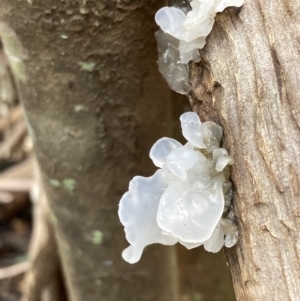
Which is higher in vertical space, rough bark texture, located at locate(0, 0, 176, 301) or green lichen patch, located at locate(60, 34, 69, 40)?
green lichen patch, located at locate(60, 34, 69, 40)

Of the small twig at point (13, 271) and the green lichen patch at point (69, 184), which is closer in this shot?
the green lichen patch at point (69, 184)

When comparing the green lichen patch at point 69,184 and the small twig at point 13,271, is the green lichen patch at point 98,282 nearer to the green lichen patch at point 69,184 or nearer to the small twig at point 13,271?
the green lichen patch at point 69,184

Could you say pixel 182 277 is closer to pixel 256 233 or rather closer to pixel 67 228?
pixel 67 228

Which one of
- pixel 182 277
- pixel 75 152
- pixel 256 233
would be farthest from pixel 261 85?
pixel 182 277

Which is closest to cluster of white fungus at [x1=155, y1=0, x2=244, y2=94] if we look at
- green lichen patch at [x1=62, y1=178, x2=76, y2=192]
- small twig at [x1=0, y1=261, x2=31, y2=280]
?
green lichen patch at [x1=62, y1=178, x2=76, y2=192]

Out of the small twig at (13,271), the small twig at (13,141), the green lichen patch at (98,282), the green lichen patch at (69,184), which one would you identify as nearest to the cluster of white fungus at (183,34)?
the green lichen patch at (69,184)

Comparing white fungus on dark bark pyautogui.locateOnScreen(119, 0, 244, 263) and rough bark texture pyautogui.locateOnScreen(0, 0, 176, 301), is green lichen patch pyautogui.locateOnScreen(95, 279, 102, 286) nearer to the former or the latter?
rough bark texture pyautogui.locateOnScreen(0, 0, 176, 301)
